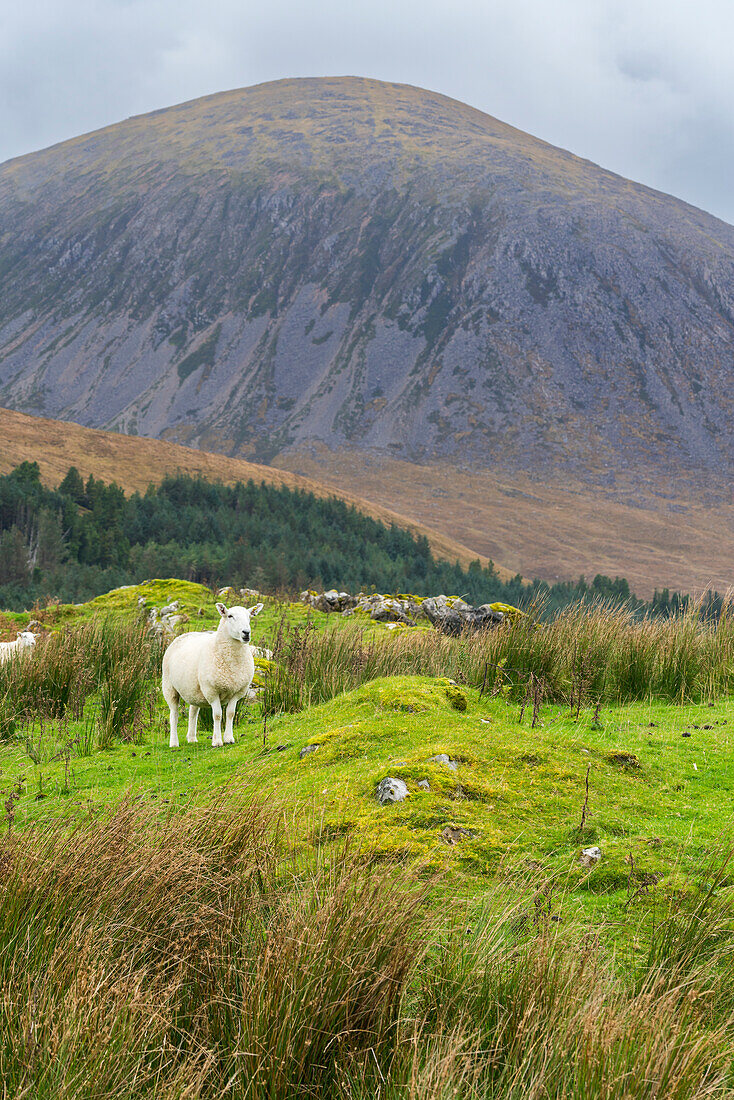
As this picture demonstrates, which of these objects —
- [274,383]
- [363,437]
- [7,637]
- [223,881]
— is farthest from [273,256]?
[223,881]

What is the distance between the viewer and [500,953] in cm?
337

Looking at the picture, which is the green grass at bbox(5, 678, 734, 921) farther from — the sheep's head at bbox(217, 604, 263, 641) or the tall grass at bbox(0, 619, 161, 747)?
the sheep's head at bbox(217, 604, 263, 641)

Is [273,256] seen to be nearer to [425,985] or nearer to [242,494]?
[242,494]

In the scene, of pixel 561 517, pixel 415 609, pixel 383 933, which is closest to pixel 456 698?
pixel 383 933

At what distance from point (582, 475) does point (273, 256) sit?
11045cm

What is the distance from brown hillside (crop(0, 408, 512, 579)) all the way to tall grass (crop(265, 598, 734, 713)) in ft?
189

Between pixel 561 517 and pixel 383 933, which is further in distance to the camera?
pixel 561 517

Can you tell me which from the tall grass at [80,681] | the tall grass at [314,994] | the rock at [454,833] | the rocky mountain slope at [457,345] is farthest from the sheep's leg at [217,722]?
the rocky mountain slope at [457,345]

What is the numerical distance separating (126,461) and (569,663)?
72149mm

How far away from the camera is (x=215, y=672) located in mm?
9492

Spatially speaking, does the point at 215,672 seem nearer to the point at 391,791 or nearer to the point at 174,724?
the point at 174,724

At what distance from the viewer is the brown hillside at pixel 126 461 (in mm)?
70938

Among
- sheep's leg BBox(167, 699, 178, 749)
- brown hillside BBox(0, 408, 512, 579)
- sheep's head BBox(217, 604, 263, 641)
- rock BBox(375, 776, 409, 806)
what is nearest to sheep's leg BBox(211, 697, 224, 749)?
sheep's leg BBox(167, 699, 178, 749)

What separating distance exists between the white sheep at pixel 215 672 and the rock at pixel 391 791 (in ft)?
12.5
